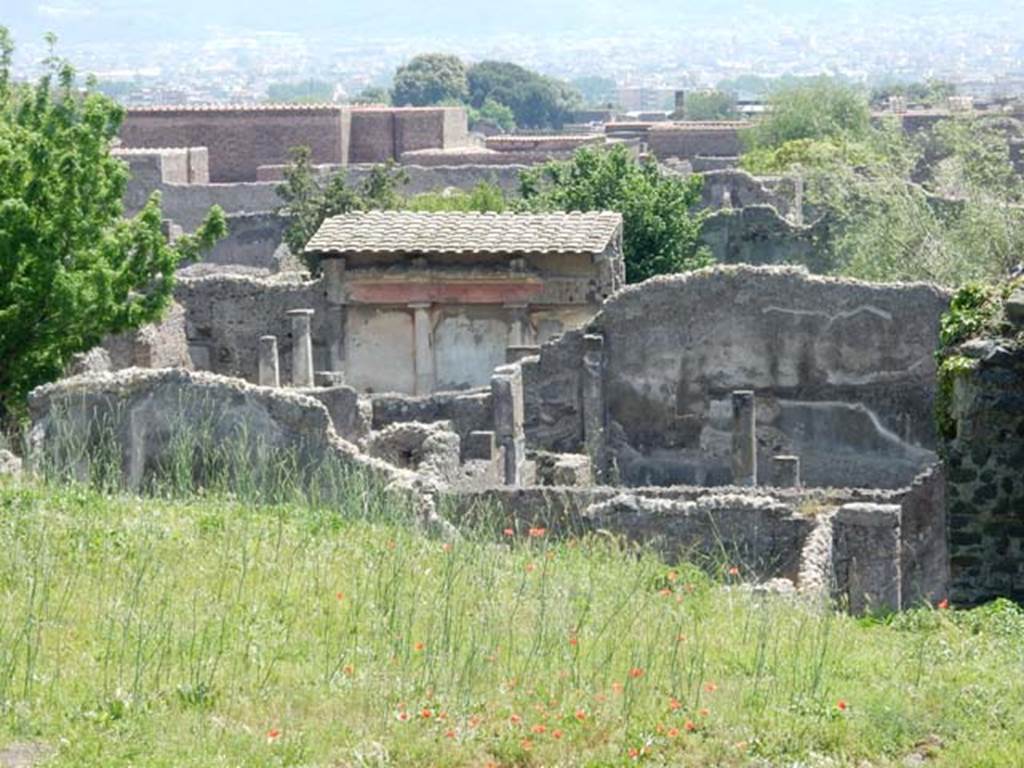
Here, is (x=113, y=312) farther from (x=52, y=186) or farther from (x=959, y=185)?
(x=959, y=185)

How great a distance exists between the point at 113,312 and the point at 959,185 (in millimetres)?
24819

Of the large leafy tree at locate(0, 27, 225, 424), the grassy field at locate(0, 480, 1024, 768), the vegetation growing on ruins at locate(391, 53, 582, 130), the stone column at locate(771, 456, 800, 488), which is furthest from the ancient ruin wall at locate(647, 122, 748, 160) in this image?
the vegetation growing on ruins at locate(391, 53, 582, 130)

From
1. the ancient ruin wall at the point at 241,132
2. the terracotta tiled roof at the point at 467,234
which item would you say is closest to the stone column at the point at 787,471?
the terracotta tiled roof at the point at 467,234

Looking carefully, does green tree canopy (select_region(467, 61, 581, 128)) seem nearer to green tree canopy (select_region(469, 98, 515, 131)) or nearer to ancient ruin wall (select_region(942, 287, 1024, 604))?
green tree canopy (select_region(469, 98, 515, 131))

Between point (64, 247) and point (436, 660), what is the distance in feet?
38.7

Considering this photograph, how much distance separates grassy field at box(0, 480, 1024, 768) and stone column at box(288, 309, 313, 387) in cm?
1258

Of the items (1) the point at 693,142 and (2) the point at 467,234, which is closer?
(2) the point at 467,234

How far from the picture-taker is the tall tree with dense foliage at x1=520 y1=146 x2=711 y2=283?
34.0 metres

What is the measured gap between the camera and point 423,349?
27391 mm

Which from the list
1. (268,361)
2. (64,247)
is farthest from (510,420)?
(268,361)

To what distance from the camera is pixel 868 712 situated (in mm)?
10344

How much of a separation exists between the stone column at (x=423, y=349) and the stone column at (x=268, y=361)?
194cm

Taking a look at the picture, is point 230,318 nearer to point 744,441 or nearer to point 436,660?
point 744,441

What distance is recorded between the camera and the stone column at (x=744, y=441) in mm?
21328
